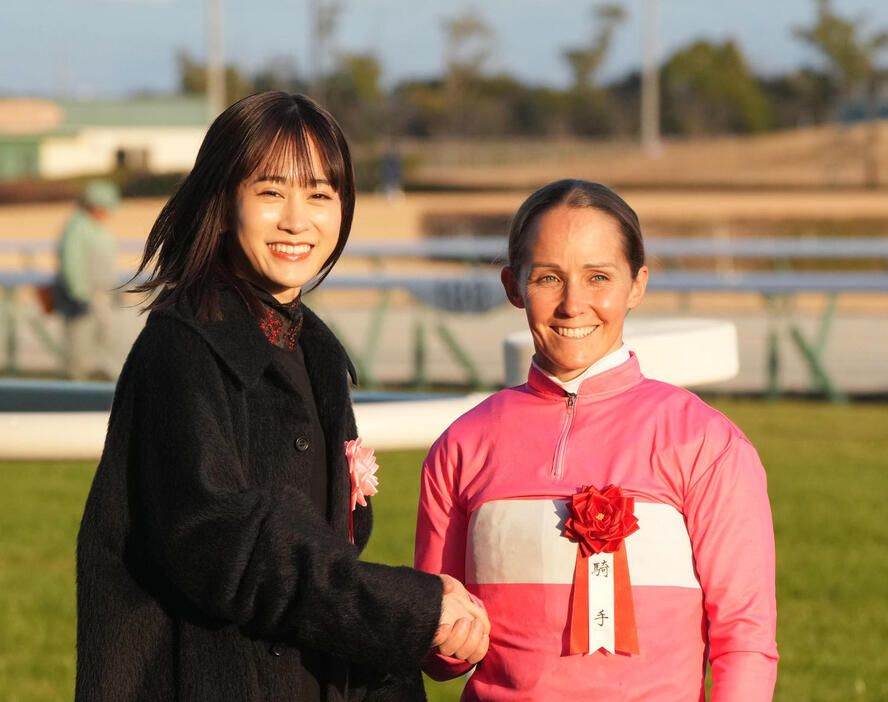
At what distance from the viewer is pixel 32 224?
34500mm

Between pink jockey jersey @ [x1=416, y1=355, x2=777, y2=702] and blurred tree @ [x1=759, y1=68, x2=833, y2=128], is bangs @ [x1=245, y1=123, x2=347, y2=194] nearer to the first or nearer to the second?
pink jockey jersey @ [x1=416, y1=355, x2=777, y2=702]

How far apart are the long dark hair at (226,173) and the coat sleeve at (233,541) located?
182 mm

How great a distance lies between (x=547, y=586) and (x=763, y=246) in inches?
656

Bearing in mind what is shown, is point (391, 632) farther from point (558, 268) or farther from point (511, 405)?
point (558, 268)

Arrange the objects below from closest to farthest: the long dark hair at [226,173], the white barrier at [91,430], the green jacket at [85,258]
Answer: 1. the long dark hair at [226,173]
2. the white barrier at [91,430]
3. the green jacket at [85,258]

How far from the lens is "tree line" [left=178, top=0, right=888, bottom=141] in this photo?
69812mm

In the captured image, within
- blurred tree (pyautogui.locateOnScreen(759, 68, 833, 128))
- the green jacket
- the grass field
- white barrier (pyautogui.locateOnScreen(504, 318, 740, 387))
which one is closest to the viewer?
white barrier (pyautogui.locateOnScreen(504, 318, 740, 387))

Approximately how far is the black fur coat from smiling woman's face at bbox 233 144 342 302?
82 mm

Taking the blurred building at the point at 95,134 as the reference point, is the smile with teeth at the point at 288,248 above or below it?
below

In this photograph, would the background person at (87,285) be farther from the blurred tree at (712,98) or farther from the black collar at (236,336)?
the blurred tree at (712,98)

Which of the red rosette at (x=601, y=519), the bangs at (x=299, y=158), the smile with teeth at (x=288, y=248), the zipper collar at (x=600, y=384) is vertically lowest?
the red rosette at (x=601, y=519)

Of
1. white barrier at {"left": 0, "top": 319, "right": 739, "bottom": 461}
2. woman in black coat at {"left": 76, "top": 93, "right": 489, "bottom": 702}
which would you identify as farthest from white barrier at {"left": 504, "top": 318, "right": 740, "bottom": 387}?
woman in black coat at {"left": 76, "top": 93, "right": 489, "bottom": 702}

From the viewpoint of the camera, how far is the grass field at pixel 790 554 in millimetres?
4969

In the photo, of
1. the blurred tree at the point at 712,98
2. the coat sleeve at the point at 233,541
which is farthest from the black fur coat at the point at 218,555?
the blurred tree at the point at 712,98
